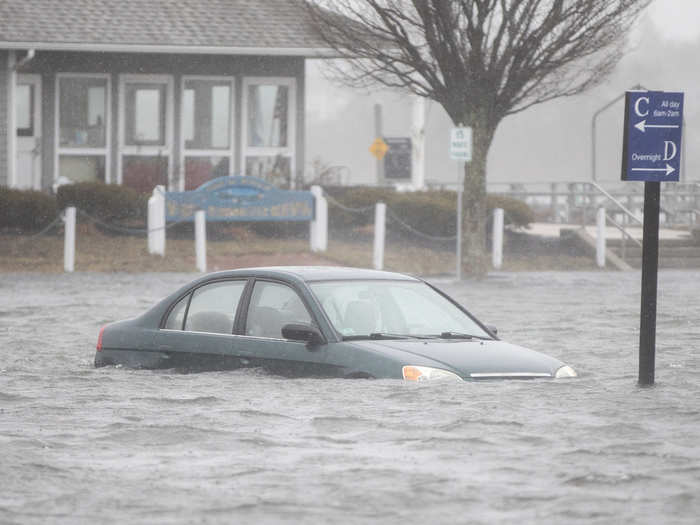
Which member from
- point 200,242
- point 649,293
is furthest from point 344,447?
point 200,242

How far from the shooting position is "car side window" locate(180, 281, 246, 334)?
444 inches

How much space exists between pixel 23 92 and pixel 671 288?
15734 millimetres

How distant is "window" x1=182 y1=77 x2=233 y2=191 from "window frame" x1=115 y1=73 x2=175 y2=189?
1.07 feet

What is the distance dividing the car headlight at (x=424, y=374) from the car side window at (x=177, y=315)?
2355 millimetres

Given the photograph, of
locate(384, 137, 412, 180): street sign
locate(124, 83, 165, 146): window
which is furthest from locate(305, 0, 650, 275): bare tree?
locate(384, 137, 412, 180): street sign

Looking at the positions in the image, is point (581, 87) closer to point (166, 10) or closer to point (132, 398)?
point (166, 10)

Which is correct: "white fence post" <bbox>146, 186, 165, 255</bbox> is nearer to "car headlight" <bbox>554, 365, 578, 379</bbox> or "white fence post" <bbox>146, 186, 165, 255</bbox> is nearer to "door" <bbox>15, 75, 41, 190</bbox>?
"door" <bbox>15, 75, 41, 190</bbox>

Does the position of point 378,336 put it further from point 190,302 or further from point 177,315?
point 177,315

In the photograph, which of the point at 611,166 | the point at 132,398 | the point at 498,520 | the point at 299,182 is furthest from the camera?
the point at 611,166

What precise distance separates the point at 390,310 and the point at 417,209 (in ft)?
67.6

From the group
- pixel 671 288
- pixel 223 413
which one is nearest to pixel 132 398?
pixel 223 413

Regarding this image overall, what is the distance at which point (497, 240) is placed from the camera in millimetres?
30172

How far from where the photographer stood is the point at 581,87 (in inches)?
1006

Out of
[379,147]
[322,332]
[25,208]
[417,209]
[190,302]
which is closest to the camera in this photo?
[322,332]
